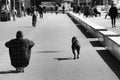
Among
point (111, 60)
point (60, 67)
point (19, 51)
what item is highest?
point (19, 51)

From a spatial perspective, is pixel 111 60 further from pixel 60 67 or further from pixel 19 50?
pixel 19 50

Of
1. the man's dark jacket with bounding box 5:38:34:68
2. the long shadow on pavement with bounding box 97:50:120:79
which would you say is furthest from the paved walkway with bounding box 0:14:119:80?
the man's dark jacket with bounding box 5:38:34:68

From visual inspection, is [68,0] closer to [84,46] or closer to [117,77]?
[84,46]

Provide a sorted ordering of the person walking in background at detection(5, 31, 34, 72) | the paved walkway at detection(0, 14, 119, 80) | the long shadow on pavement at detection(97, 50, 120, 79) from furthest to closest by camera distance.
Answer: the long shadow on pavement at detection(97, 50, 120, 79) → the person walking in background at detection(5, 31, 34, 72) → the paved walkway at detection(0, 14, 119, 80)

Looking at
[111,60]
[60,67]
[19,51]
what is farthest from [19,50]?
[111,60]

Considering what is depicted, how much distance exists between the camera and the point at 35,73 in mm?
13898

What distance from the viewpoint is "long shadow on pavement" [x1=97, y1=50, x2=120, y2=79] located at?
47.4ft

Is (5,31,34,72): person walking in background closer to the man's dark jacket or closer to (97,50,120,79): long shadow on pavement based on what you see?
the man's dark jacket

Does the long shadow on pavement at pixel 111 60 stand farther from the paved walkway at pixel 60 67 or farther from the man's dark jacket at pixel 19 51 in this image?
the man's dark jacket at pixel 19 51

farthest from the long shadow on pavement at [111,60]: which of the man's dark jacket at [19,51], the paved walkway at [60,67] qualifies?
the man's dark jacket at [19,51]

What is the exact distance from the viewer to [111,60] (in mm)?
17094

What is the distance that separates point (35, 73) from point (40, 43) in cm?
1072

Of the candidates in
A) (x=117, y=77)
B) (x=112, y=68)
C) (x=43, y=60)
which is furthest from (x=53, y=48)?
(x=117, y=77)

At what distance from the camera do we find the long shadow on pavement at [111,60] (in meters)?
14.5
